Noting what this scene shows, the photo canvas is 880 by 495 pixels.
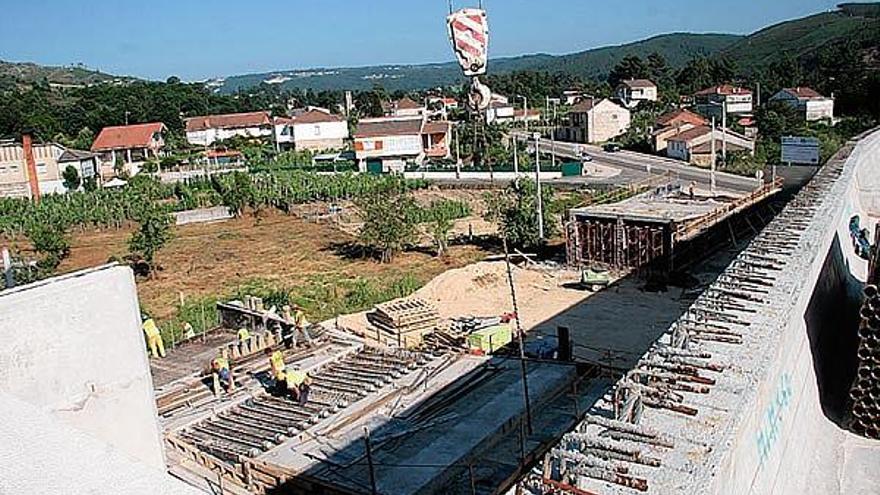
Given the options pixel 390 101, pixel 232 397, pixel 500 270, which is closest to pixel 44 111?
pixel 390 101

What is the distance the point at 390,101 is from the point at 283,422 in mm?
104097

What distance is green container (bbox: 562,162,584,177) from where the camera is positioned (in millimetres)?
50844

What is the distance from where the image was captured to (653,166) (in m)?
52.5

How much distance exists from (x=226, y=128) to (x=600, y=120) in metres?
41.6

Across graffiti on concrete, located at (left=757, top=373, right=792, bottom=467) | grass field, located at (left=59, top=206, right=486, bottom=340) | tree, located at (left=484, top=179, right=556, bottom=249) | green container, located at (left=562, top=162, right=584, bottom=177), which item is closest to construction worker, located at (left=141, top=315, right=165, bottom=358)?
grass field, located at (left=59, top=206, right=486, bottom=340)

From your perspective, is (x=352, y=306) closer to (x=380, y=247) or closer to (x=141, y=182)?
(x=380, y=247)

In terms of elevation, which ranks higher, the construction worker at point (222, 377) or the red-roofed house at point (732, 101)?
the red-roofed house at point (732, 101)

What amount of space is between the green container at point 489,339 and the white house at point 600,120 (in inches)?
2120

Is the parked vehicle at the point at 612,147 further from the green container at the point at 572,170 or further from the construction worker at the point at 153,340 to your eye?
the construction worker at the point at 153,340

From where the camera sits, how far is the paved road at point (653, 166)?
42531 millimetres

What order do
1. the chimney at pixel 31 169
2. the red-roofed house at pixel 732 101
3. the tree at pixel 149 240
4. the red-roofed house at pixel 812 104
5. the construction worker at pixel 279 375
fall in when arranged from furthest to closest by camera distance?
the red-roofed house at pixel 732 101
the red-roofed house at pixel 812 104
the chimney at pixel 31 169
the tree at pixel 149 240
the construction worker at pixel 279 375

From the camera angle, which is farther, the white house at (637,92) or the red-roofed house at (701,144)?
the white house at (637,92)

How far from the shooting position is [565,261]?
2677 centimetres

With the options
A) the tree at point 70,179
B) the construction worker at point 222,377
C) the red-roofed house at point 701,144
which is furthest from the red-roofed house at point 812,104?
the construction worker at point 222,377
